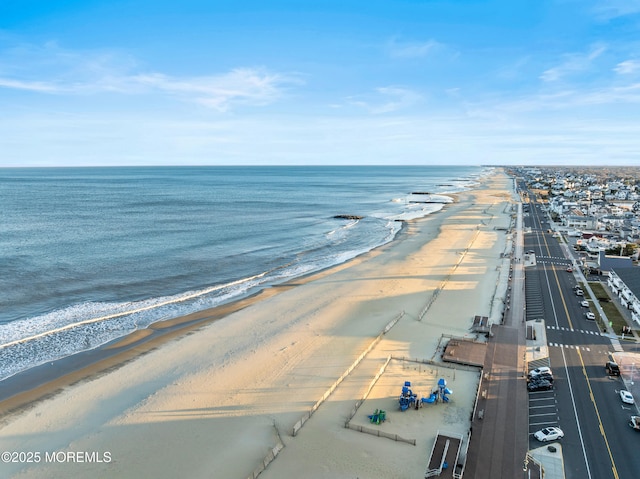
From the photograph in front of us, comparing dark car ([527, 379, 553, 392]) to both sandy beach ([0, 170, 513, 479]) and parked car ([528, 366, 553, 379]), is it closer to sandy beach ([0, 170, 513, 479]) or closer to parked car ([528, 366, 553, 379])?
parked car ([528, 366, 553, 379])

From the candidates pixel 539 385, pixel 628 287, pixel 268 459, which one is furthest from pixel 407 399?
pixel 628 287

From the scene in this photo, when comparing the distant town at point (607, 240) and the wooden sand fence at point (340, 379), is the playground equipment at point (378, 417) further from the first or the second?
the distant town at point (607, 240)

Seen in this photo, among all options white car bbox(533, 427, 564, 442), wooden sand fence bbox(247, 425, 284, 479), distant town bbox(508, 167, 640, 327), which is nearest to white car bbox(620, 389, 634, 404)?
white car bbox(533, 427, 564, 442)

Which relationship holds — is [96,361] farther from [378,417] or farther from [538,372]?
[538,372]

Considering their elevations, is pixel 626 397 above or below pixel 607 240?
below

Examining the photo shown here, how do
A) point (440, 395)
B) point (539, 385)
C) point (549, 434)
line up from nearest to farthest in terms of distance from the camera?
point (549, 434) < point (440, 395) < point (539, 385)

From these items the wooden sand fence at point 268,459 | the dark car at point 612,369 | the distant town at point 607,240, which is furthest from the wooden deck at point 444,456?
the distant town at point 607,240

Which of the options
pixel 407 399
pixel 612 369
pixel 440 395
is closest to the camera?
pixel 407 399

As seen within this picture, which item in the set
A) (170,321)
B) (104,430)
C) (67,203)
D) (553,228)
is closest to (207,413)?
(104,430)

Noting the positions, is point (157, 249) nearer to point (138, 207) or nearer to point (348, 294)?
point (348, 294)
